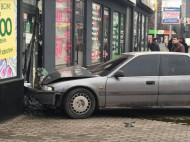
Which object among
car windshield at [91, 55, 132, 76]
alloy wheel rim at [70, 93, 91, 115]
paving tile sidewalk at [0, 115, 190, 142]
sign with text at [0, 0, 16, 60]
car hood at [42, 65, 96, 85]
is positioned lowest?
paving tile sidewalk at [0, 115, 190, 142]

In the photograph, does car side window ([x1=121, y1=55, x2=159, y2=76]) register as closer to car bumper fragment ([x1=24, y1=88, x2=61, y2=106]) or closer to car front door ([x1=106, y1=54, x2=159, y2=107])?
car front door ([x1=106, y1=54, x2=159, y2=107])

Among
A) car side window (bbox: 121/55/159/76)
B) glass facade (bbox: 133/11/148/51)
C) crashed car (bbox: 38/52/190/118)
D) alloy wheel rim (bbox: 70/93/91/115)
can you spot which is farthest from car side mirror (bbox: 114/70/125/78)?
glass facade (bbox: 133/11/148/51)

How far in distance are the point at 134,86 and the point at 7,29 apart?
9.10 ft

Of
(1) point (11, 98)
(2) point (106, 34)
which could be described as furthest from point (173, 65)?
(2) point (106, 34)

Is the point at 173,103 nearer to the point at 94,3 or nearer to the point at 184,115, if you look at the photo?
the point at 184,115

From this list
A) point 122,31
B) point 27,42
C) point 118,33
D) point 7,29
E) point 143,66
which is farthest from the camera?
point 122,31

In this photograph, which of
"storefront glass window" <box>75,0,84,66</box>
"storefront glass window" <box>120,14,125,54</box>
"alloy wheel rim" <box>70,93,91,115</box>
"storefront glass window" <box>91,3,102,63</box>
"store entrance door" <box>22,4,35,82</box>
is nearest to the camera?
"alloy wheel rim" <box>70,93,91,115</box>

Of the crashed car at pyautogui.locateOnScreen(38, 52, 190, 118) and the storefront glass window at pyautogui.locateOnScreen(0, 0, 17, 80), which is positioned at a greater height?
the storefront glass window at pyautogui.locateOnScreen(0, 0, 17, 80)

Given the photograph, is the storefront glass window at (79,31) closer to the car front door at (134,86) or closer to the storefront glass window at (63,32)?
the storefront glass window at (63,32)

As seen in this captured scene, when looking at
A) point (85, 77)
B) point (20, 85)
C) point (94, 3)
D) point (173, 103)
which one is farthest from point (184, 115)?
point (94, 3)

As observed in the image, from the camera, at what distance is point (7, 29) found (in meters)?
7.64

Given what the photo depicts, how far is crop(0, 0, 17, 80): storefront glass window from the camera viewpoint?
745 centimetres

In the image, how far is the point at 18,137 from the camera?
6293 mm

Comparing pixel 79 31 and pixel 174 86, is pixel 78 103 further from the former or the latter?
pixel 79 31
